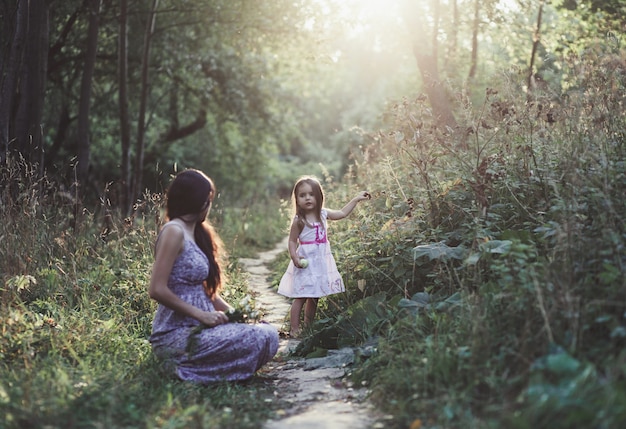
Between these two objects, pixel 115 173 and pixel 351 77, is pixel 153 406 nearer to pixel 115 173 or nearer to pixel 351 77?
pixel 115 173

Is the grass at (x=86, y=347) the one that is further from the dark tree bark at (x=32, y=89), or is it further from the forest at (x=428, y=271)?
the dark tree bark at (x=32, y=89)

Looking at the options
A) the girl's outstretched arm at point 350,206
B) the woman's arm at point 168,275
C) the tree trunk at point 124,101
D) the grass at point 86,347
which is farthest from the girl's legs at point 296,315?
the tree trunk at point 124,101

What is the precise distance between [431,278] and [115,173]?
59.9 ft

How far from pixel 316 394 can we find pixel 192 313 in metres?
0.96

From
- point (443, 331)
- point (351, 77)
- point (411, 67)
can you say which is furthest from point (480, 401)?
point (351, 77)

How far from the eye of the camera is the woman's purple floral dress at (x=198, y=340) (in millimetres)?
4332

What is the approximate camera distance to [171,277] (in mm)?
4414

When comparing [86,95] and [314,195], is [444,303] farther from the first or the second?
[86,95]

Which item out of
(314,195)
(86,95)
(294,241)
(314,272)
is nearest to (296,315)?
(314,272)

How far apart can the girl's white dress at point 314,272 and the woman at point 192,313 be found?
1.56 metres

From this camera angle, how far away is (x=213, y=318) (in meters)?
4.39

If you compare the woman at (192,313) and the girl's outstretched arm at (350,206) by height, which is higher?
the girl's outstretched arm at (350,206)

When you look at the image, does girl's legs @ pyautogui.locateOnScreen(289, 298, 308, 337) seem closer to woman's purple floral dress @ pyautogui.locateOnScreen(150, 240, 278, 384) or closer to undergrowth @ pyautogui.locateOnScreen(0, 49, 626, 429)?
undergrowth @ pyautogui.locateOnScreen(0, 49, 626, 429)

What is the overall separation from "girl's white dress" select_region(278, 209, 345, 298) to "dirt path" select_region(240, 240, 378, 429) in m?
0.51
